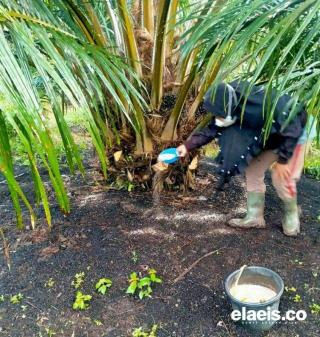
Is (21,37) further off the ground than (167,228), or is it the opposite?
(21,37)

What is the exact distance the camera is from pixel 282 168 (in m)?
2.17

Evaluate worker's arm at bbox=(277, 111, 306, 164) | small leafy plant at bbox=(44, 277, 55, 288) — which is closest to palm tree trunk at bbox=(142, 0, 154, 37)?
worker's arm at bbox=(277, 111, 306, 164)

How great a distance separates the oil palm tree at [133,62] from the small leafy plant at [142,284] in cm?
58

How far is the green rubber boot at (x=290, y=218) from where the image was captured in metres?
2.28

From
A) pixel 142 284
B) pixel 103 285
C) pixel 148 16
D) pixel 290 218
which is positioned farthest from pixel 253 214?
pixel 148 16

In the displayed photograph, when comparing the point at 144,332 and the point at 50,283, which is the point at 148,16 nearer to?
the point at 50,283

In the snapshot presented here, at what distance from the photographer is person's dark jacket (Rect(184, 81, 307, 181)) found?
79.3 inches

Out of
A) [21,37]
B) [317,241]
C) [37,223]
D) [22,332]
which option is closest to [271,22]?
[21,37]

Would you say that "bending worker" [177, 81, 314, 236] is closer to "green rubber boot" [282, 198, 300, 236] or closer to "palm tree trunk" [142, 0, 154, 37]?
"green rubber boot" [282, 198, 300, 236]

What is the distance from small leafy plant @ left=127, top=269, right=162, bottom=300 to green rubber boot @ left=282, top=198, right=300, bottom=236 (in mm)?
790

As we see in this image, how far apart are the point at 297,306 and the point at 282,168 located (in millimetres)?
690

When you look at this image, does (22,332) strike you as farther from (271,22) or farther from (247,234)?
(271,22)

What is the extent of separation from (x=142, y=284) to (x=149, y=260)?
0.19 meters

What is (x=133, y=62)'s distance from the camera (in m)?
2.26
